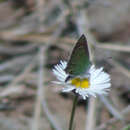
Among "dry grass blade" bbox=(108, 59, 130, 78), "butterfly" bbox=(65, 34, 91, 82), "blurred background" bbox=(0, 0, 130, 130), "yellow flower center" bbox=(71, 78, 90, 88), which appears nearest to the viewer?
"butterfly" bbox=(65, 34, 91, 82)

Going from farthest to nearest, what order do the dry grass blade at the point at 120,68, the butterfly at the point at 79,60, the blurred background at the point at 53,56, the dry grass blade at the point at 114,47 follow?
1. the dry grass blade at the point at 114,47
2. the dry grass blade at the point at 120,68
3. the blurred background at the point at 53,56
4. the butterfly at the point at 79,60

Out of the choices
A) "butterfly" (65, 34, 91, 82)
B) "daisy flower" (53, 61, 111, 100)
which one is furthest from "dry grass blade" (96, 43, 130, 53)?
"butterfly" (65, 34, 91, 82)

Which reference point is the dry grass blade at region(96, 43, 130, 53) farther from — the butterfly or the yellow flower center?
the butterfly

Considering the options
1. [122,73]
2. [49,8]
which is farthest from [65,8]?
[122,73]

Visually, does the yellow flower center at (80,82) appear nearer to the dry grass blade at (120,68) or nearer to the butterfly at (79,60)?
the butterfly at (79,60)

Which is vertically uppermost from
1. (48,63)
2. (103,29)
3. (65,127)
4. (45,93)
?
(103,29)

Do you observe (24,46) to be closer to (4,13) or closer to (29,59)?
(29,59)

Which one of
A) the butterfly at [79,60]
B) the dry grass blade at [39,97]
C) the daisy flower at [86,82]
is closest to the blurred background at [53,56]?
the dry grass blade at [39,97]

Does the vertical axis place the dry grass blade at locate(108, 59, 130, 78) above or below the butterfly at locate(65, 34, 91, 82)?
above

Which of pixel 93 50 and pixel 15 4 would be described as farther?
pixel 15 4
